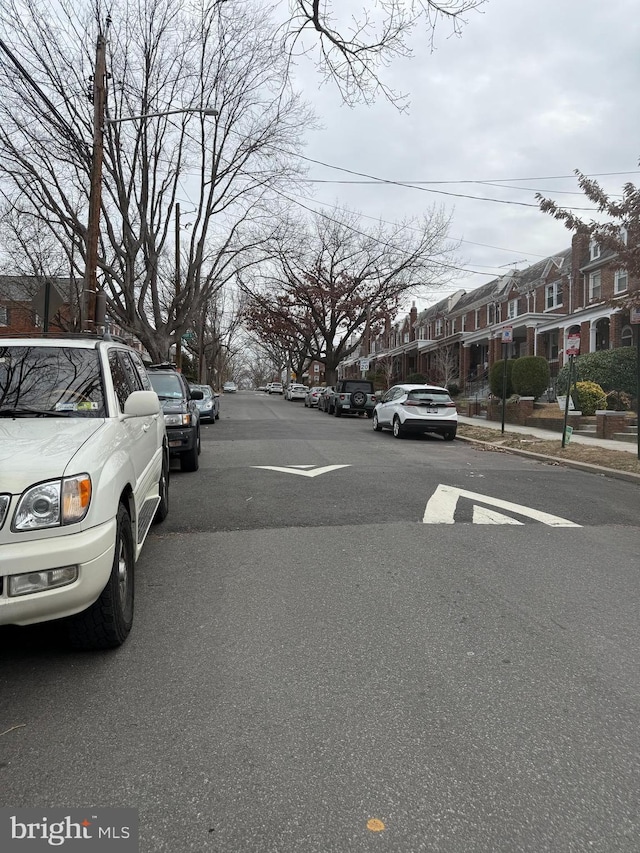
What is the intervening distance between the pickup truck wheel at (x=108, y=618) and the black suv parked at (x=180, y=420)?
5.94 metres

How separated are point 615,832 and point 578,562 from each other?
3.35m

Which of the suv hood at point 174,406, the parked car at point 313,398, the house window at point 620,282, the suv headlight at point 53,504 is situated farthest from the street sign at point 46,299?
the parked car at point 313,398

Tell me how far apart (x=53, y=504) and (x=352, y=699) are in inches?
67.7

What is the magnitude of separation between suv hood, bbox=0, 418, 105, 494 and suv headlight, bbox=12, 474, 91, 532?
1.7 inches

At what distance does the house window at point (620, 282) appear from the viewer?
25.1 meters

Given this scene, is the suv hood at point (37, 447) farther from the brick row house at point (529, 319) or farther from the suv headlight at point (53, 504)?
the brick row house at point (529, 319)

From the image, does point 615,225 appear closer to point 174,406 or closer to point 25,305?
point 174,406

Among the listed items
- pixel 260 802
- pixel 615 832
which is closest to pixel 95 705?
pixel 260 802

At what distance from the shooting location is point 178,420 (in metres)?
9.55

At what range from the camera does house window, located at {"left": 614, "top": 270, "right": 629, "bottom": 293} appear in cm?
2508

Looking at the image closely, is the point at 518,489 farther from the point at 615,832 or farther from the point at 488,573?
the point at 615,832

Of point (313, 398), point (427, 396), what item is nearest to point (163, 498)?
point (427, 396)

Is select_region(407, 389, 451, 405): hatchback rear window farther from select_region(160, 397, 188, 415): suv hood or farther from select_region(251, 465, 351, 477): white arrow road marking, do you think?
select_region(160, 397, 188, 415): suv hood

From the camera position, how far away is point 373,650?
339 cm
